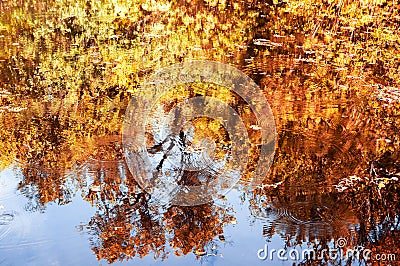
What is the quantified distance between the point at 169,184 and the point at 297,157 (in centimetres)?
198

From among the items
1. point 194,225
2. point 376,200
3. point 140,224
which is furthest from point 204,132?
point 376,200

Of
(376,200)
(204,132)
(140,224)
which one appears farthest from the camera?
(204,132)

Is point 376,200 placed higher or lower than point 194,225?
higher

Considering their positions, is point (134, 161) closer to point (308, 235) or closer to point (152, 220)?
point (152, 220)

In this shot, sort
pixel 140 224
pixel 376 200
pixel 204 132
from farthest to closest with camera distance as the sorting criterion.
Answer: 1. pixel 204 132
2. pixel 376 200
3. pixel 140 224

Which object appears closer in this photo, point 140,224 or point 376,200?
point 140,224

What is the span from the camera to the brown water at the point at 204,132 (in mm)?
5156

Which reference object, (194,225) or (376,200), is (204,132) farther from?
(376,200)

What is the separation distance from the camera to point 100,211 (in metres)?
5.62

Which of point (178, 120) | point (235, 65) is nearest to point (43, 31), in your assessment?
point (235, 65)

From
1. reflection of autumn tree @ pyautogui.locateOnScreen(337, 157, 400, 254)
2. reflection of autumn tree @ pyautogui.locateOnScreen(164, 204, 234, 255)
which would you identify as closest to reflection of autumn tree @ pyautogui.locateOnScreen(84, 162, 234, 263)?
reflection of autumn tree @ pyautogui.locateOnScreen(164, 204, 234, 255)

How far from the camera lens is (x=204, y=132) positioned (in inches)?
292

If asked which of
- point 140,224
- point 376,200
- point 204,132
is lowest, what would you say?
point 140,224

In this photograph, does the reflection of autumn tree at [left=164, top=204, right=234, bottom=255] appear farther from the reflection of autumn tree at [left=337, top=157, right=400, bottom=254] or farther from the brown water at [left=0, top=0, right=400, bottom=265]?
the reflection of autumn tree at [left=337, top=157, right=400, bottom=254]
